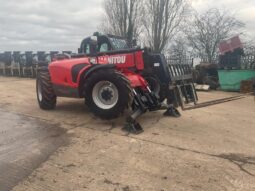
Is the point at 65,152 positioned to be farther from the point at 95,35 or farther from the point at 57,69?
the point at 95,35

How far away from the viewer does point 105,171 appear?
4.44m

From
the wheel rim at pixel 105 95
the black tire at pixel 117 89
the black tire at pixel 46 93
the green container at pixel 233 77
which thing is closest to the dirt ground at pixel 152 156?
the black tire at pixel 117 89

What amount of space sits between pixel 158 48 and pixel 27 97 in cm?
1413

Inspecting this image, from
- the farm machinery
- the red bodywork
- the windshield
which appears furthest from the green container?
the red bodywork

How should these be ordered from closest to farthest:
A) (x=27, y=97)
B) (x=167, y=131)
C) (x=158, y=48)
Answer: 1. (x=167, y=131)
2. (x=27, y=97)
3. (x=158, y=48)

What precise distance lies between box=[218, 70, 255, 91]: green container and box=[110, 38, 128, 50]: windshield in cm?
788

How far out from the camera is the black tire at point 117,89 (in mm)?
6504

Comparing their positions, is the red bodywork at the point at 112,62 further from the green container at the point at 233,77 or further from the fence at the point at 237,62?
the fence at the point at 237,62

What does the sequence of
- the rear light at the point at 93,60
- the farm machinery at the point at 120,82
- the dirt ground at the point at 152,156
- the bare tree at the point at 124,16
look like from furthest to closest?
1. the bare tree at the point at 124,16
2. the rear light at the point at 93,60
3. the farm machinery at the point at 120,82
4. the dirt ground at the point at 152,156

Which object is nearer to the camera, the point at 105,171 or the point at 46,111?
the point at 105,171

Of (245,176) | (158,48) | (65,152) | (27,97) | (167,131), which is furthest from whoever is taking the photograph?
(158,48)

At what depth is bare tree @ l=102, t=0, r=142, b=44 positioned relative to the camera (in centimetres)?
2506

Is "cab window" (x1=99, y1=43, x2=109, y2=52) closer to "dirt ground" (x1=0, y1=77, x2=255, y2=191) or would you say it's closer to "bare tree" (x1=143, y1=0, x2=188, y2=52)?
"dirt ground" (x1=0, y1=77, x2=255, y2=191)

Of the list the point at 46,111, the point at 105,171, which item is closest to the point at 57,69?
the point at 46,111
